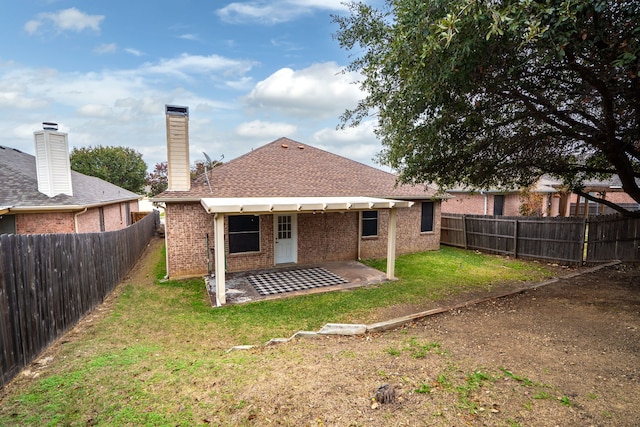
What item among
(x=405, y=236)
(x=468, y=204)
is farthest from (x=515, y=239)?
(x=468, y=204)

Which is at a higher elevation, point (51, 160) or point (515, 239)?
point (51, 160)

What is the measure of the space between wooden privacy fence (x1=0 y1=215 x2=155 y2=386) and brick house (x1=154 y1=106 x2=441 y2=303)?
277cm

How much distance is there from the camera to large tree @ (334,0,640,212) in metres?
4.09

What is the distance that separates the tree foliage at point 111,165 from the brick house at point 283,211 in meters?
30.0

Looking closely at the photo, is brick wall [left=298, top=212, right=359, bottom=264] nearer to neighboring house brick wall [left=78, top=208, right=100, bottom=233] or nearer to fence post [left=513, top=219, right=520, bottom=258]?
fence post [left=513, top=219, right=520, bottom=258]

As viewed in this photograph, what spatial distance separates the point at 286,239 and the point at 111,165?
33880 mm

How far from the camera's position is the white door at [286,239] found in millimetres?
11523

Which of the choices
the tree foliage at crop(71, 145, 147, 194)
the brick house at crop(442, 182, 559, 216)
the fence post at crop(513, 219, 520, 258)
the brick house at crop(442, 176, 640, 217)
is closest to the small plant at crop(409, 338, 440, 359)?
the fence post at crop(513, 219, 520, 258)

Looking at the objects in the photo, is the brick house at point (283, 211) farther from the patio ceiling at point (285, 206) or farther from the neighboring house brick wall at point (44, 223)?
the neighboring house brick wall at point (44, 223)

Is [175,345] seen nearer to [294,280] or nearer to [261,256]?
[294,280]

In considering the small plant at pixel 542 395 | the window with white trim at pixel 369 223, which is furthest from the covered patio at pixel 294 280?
the small plant at pixel 542 395

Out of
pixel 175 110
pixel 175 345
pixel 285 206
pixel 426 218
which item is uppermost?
pixel 175 110

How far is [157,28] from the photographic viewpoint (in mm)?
11219

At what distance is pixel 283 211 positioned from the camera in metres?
8.41
